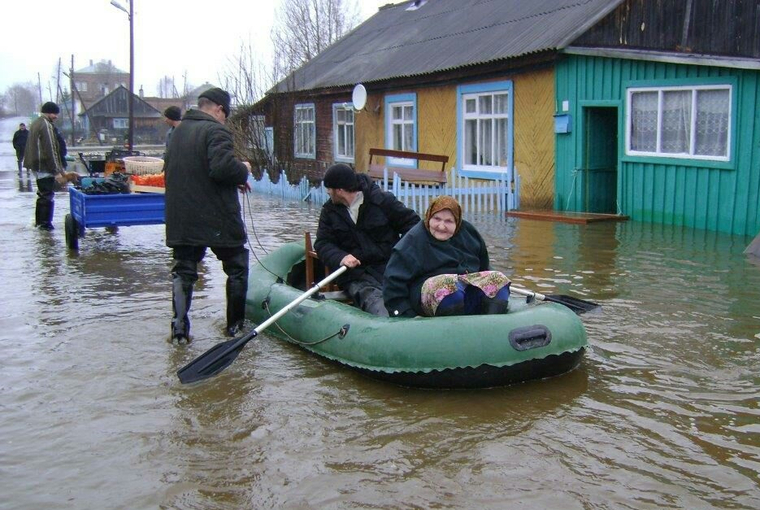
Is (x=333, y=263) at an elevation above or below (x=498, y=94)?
below

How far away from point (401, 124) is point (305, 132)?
265 inches

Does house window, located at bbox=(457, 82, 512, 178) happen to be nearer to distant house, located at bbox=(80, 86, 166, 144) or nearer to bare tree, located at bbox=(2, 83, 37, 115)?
distant house, located at bbox=(80, 86, 166, 144)

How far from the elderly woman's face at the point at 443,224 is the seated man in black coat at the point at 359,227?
847mm

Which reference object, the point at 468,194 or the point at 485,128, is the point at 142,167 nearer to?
the point at 468,194

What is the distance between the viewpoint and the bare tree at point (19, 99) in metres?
182

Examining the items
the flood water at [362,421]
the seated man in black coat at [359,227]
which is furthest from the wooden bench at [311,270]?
the flood water at [362,421]

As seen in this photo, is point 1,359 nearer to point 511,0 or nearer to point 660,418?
point 660,418

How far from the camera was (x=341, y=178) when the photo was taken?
6.30 meters

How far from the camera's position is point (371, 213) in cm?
644

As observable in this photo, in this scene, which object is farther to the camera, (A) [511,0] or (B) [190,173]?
(A) [511,0]

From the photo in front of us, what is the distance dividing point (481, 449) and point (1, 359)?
3.69 meters

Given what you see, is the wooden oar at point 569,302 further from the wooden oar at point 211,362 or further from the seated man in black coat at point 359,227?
the wooden oar at point 211,362

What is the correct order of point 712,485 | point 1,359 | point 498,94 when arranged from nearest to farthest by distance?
point 712,485 → point 1,359 → point 498,94

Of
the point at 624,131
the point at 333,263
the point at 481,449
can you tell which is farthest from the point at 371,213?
the point at 624,131
